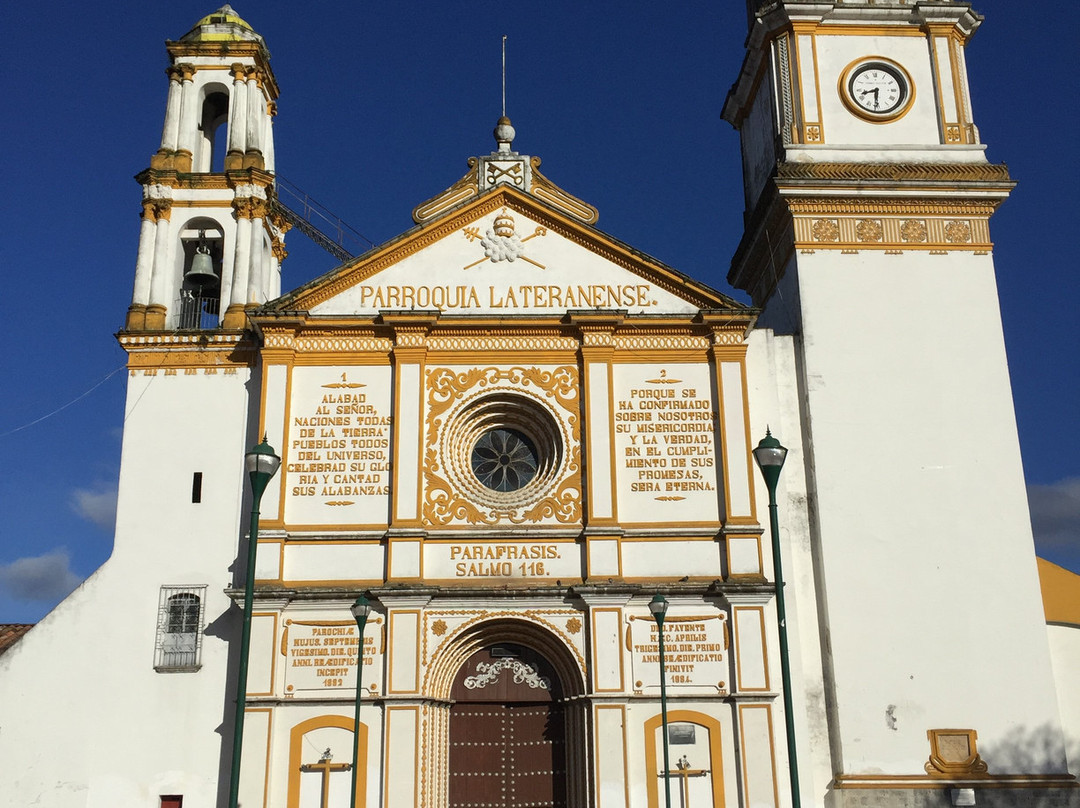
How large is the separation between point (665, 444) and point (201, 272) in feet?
31.6

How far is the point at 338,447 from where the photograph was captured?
2169 cm

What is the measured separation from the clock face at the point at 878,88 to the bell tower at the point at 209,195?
39.6 ft

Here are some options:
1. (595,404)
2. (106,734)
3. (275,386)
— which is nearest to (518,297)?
(595,404)

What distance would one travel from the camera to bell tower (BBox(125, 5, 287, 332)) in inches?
928

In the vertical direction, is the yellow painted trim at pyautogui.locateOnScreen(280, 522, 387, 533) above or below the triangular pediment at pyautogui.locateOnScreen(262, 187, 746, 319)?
below

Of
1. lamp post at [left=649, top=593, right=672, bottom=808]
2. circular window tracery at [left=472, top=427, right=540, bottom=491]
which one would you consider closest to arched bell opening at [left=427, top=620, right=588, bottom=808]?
lamp post at [left=649, top=593, right=672, bottom=808]

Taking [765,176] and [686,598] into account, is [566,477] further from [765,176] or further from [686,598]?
[765,176]

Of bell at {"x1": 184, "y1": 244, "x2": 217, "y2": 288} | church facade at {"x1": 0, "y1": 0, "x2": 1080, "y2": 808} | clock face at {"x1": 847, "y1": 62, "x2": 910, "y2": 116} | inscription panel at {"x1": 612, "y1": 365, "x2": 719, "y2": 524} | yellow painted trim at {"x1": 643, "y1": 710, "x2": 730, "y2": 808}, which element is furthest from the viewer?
clock face at {"x1": 847, "y1": 62, "x2": 910, "y2": 116}

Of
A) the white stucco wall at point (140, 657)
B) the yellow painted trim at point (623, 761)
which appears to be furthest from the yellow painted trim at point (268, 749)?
the yellow painted trim at point (623, 761)

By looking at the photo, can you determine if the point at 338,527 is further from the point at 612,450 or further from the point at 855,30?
the point at 855,30

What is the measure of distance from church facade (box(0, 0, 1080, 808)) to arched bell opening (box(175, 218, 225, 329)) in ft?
0.29

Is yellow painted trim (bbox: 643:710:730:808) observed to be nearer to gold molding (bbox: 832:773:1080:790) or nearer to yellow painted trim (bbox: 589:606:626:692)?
yellow painted trim (bbox: 589:606:626:692)

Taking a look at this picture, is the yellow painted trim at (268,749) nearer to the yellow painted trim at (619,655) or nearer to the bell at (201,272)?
the yellow painted trim at (619,655)

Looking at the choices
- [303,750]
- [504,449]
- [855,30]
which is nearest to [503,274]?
[504,449]
